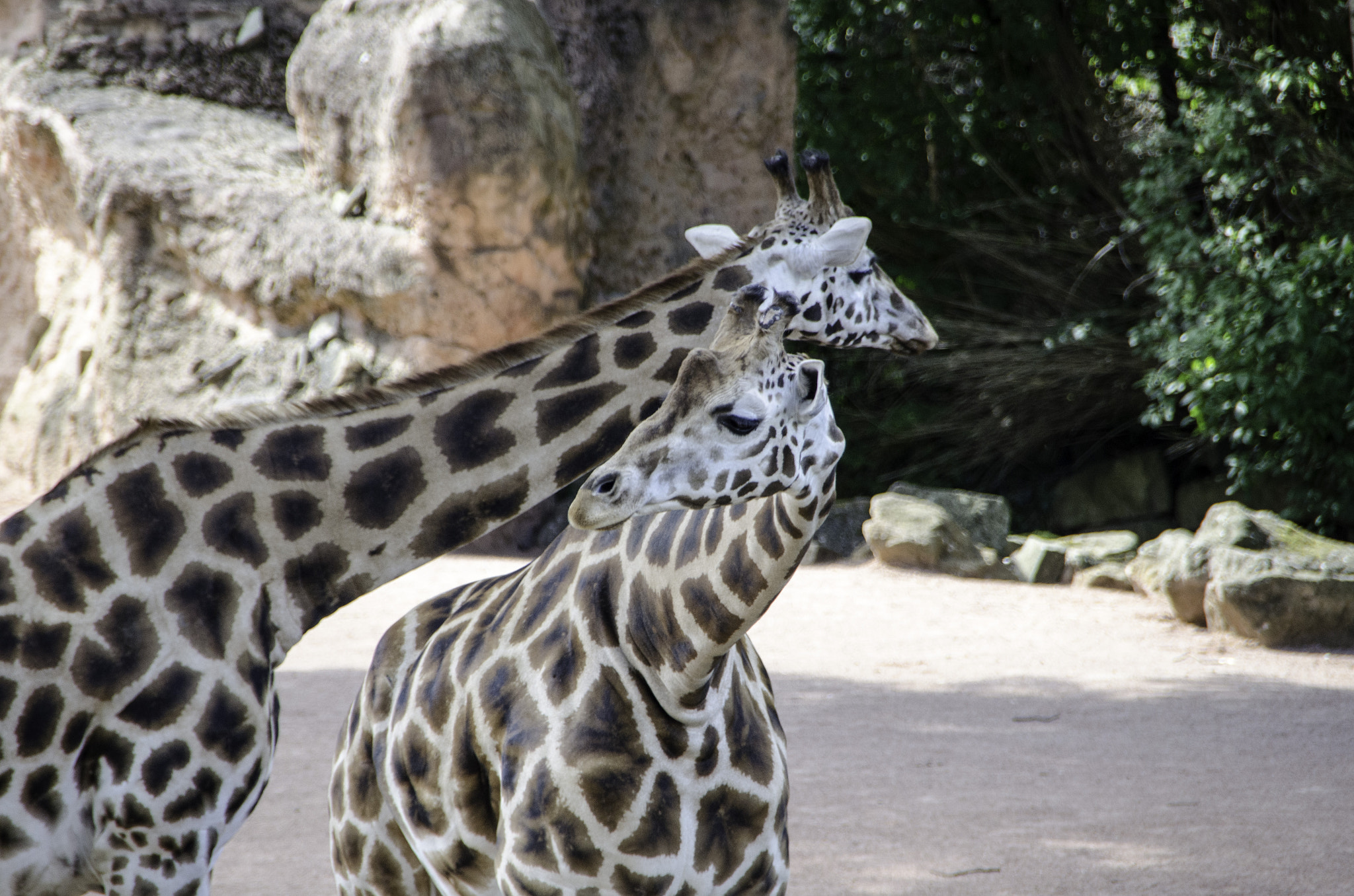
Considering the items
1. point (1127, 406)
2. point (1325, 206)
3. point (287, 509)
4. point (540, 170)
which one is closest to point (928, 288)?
point (1127, 406)

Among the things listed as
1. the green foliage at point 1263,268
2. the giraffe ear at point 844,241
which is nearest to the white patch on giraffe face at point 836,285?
the giraffe ear at point 844,241

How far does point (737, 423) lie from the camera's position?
76.7 inches

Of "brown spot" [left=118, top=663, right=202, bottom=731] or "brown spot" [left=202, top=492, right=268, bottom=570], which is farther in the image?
"brown spot" [left=202, top=492, right=268, bottom=570]

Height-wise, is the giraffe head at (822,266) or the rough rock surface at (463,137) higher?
the rough rock surface at (463,137)

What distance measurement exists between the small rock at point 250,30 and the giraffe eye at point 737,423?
1050 cm

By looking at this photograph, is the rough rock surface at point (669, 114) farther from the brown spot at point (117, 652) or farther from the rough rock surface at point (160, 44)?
the brown spot at point (117, 652)

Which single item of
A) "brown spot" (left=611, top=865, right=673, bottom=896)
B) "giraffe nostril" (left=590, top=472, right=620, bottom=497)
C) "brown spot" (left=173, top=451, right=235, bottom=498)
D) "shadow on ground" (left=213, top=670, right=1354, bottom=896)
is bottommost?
"shadow on ground" (left=213, top=670, right=1354, bottom=896)

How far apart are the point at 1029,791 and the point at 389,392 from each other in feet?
11.0

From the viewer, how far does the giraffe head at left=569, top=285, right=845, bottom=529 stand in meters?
1.88

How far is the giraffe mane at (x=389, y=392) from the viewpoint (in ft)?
8.53

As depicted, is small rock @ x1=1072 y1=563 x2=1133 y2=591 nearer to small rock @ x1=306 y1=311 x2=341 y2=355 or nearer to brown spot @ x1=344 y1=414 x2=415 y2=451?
small rock @ x1=306 y1=311 x2=341 y2=355

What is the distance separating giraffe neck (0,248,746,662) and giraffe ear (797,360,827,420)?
2.52ft

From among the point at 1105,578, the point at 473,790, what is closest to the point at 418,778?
the point at 473,790

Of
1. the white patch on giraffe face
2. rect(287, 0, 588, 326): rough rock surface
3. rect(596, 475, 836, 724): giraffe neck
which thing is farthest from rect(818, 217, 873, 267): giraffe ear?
rect(287, 0, 588, 326): rough rock surface
